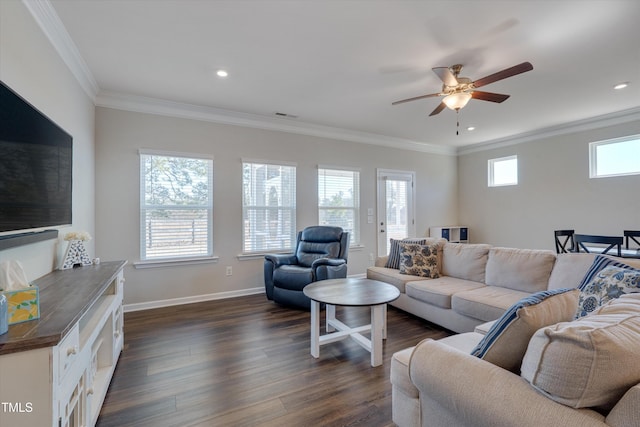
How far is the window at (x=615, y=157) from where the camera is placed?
13.7 ft

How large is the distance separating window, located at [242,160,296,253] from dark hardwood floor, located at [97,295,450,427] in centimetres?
135

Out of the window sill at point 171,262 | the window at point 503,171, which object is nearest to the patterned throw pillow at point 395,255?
the window sill at point 171,262

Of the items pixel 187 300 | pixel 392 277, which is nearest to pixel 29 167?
pixel 187 300

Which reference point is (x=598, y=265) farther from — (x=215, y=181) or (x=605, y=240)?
(x=215, y=181)

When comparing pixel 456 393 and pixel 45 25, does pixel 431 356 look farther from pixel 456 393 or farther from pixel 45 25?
pixel 45 25

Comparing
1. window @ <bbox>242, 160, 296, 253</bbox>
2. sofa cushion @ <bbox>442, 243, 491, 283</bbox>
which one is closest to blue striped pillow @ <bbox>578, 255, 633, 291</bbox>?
sofa cushion @ <bbox>442, 243, 491, 283</bbox>

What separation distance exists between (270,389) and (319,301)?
0.71m

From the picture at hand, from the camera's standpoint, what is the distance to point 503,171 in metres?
5.86

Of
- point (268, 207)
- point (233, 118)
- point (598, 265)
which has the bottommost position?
point (598, 265)

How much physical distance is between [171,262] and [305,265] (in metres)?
1.79

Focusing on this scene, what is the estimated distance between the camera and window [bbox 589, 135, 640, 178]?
13.7ft

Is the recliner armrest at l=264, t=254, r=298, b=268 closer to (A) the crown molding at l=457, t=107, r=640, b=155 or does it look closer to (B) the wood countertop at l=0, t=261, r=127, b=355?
(B) the wood countertop at l=0, t=261, r=127, b=355

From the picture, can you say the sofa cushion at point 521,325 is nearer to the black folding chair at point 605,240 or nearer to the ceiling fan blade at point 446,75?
the ceiling fan blade at point 446,75

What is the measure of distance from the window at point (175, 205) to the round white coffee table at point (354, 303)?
205cm
